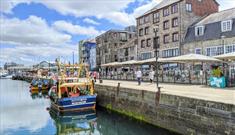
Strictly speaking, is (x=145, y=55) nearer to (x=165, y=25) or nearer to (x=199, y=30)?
(x=165, y=25)

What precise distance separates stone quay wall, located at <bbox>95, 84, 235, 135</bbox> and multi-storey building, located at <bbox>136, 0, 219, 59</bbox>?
22372 mm

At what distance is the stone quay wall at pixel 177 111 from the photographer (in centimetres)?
1196

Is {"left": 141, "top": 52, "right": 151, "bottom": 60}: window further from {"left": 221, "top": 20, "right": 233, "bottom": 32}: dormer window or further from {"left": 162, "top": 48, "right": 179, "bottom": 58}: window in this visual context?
{"left": 221, "top": 20, "right": 233, "bottom": 32}: dormer window

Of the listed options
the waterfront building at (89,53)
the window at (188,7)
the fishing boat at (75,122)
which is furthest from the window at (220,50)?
the waterfront building at (89,53)

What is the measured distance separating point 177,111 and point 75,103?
10.6 meters

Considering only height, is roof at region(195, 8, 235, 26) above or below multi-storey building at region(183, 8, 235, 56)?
above

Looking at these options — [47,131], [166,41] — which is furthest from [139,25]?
[47,131]

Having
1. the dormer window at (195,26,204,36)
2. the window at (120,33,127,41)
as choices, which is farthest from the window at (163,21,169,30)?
the window at (120,33,127,41)

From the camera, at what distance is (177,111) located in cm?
1520

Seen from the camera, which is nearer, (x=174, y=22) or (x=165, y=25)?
(x=174, y=22)

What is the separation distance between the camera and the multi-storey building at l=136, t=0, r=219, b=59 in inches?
1743

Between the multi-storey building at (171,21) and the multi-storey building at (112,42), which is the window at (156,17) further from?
the multi-storey building at (112,42)

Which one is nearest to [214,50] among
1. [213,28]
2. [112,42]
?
[213,28]

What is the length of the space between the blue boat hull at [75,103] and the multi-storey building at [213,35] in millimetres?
19891
